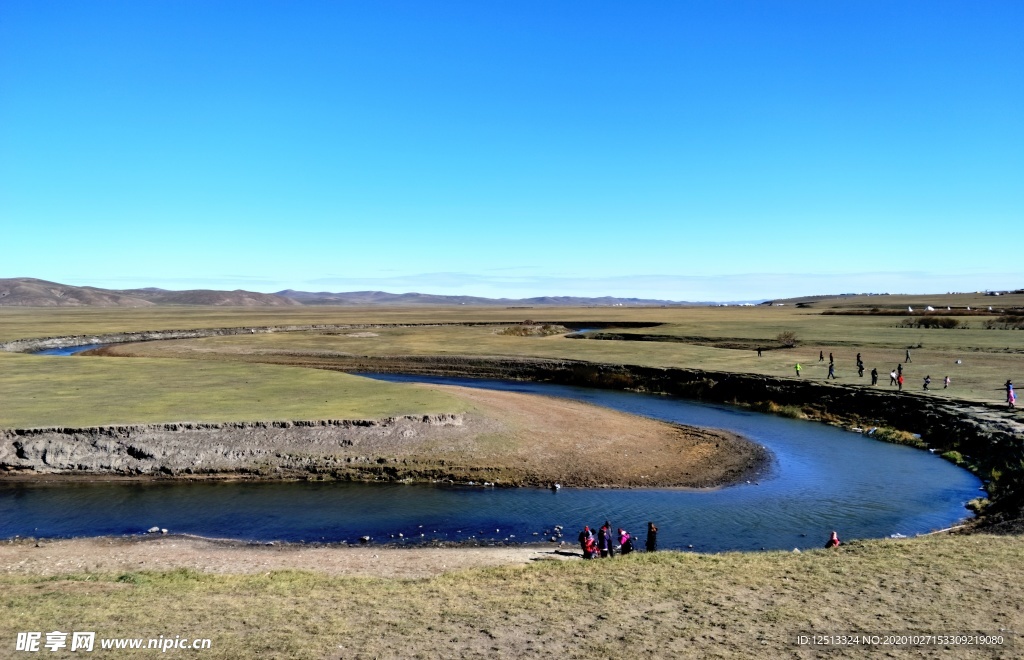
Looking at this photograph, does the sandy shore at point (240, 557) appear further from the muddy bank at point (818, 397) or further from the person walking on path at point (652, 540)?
the muddy bank at point (818, 397)

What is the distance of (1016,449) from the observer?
29.4 metres

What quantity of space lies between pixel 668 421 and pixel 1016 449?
59.4 feet

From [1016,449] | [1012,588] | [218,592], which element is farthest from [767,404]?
[218,592]

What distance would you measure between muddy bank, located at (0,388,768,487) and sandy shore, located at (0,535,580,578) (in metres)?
7.68

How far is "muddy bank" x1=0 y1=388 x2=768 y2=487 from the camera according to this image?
1146 inches

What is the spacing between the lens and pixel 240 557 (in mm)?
19906

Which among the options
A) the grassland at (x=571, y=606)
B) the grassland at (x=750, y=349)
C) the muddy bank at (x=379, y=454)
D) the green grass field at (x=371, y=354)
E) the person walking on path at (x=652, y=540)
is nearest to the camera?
the grassland at (x=571, y=606)

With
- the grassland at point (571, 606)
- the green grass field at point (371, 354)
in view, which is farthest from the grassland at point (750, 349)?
the grassland at point (571, 606)

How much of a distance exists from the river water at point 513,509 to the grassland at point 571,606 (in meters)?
A: 5.39

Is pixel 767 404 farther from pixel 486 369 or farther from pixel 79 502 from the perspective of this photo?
pixel 79 502

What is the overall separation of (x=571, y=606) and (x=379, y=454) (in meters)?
18.3

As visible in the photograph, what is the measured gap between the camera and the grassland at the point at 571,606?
12.0m

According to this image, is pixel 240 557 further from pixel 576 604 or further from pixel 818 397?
pixel 818 397

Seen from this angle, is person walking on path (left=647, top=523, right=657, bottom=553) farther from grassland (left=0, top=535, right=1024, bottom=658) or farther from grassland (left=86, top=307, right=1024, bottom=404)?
grassland (left=86, top=307, right=1024, bottom=404)
